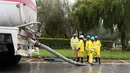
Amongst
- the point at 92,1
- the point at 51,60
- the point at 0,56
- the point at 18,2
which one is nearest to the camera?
the point at 18,2

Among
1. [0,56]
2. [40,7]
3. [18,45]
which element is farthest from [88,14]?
[18,45]

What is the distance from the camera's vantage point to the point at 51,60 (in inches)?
661

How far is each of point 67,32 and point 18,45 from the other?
32345 mm

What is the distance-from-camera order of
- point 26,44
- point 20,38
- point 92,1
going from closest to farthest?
point 20,38
point 26,44
point 92,1

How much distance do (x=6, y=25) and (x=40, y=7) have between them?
3055cm

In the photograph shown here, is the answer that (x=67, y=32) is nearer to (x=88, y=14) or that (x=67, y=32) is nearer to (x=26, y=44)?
(x=88, y=14)

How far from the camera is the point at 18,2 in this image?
32.9 ft

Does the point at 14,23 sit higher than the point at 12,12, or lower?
lower

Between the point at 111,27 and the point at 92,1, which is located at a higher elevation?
the point at 92,1

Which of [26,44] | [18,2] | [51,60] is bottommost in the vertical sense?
[51,60]

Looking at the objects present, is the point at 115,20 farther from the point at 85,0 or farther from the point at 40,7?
the point at 40,7

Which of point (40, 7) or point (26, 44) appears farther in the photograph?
point (40, 7)

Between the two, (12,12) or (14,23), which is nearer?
(12,12)

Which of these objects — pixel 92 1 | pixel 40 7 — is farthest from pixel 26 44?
pixel 40 7
